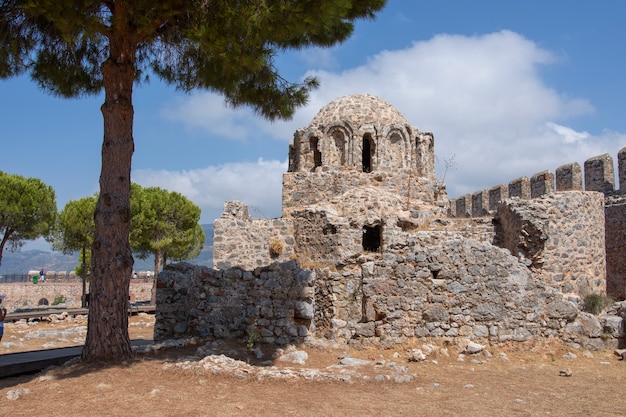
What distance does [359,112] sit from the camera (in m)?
18.9

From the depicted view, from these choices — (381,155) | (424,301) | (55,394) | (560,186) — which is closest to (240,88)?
(424,301)

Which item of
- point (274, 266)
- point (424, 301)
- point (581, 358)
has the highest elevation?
point (274, 266)

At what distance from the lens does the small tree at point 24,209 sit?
1037 inches

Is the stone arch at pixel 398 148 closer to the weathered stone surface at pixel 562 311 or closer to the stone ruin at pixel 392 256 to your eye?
the stone ruin at pixel 392 256

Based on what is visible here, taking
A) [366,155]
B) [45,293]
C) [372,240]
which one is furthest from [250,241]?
[45,293]

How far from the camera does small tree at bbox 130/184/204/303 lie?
3009cm

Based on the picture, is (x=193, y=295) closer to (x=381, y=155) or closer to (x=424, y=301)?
(x=424, y=301)

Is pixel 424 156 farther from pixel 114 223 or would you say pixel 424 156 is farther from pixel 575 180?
pixel 114 223

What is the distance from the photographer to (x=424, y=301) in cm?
973

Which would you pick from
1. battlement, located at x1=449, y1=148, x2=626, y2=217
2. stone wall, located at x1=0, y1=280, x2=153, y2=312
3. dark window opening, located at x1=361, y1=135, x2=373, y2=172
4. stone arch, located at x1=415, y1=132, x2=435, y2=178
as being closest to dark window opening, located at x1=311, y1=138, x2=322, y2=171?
dark window opening, located at x1=361, y1=135, x2=373, y2=172

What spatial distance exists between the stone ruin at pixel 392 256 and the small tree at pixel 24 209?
615 inches

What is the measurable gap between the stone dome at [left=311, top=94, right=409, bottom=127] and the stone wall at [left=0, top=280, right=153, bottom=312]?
27.8 meters

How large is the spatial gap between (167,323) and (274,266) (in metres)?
2.54

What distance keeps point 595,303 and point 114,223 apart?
12110 mm
